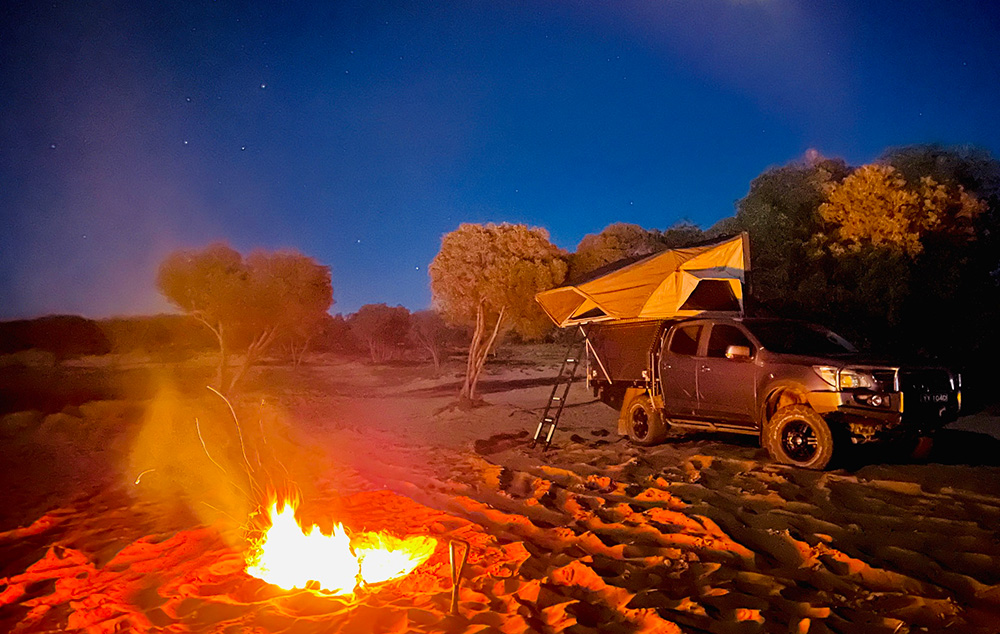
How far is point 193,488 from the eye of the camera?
8289mm

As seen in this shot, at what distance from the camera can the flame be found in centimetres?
483

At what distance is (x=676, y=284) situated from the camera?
9.58 meters

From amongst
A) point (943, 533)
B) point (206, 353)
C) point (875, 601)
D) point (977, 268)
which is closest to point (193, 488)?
point (875, 601)

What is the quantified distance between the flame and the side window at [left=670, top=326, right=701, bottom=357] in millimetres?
5583

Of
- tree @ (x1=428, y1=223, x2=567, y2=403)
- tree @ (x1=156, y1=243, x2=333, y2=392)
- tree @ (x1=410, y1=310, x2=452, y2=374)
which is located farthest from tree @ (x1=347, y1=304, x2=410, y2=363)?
tree @ (x1=428, y1=223, x2=567, y2=403)

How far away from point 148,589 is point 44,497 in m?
4.41

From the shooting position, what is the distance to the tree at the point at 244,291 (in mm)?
20188

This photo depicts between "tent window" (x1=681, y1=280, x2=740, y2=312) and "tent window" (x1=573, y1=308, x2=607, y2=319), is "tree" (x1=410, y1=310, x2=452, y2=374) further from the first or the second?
"tent window" (x1=681, y1=280, x2=740, y2=312)

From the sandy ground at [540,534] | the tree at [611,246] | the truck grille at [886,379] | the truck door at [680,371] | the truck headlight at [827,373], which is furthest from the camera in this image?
the tree at [611,246]

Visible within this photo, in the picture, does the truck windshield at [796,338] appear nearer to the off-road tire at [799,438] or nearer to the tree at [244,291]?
the off-road tire at [799,438]

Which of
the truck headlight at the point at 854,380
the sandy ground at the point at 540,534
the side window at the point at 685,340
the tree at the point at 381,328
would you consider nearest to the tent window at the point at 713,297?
the side window at the point at 685,340

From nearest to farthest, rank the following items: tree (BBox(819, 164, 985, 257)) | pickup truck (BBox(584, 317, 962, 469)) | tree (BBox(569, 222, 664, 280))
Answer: pickup truck (BBox(584, 317, 962, 469)) → tree (BBox(819, 164, 985, 257)) → tree (BBox(569, 222, 664, 280))

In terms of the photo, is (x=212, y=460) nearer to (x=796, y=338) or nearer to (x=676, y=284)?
(x=676, y=284)

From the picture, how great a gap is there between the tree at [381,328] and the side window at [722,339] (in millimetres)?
40398
